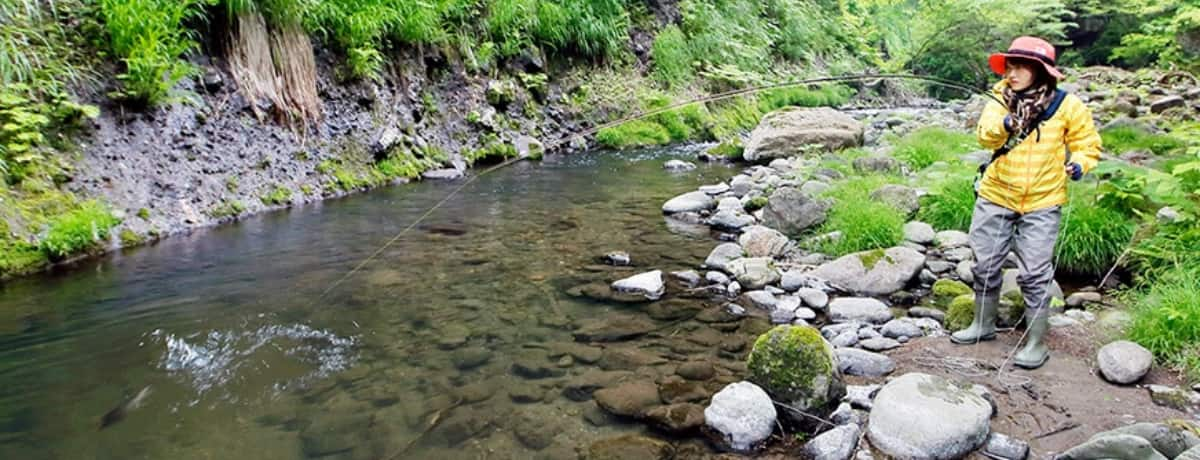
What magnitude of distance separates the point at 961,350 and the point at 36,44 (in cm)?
717

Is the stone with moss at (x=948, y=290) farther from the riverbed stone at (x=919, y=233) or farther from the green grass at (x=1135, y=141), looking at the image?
the green grass at (x=1135, y=141)

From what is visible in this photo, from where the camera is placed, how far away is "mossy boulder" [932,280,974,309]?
13.5 feet

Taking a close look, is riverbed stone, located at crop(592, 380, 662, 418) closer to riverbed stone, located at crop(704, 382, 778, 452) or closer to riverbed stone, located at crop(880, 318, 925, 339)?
riverbed stone, located at crop(704, 382, 778, 452)

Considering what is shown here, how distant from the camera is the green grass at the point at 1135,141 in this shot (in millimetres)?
6094

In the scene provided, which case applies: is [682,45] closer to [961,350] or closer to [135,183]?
[135,183]

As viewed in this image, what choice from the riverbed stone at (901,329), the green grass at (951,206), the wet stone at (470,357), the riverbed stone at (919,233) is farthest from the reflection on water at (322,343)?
the green grass at (951,206)

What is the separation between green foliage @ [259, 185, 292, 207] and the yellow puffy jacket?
21.2ft

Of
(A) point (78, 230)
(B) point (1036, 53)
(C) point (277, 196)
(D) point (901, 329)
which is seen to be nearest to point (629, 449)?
(D) point (901, 329)

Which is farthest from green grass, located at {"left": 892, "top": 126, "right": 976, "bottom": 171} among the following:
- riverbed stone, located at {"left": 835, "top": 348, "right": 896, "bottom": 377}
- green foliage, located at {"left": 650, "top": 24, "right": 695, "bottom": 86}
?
green foliage, located at {"left": 650, "top": 24, "right": 695, "bottom": 86}

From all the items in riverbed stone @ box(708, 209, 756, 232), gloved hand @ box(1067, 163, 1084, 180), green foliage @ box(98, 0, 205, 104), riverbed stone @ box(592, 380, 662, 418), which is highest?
green foliage @ box(98, 0, 205, 104)

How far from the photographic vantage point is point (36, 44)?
5.37 metres

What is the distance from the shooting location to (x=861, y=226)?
5.07 metres

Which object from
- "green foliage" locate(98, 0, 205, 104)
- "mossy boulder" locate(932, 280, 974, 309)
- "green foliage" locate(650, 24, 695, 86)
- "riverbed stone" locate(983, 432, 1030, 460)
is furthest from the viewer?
"green foliage" locate(650, 24, 695, 86)

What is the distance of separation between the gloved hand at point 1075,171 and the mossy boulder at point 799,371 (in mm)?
1333
